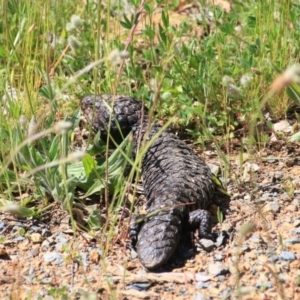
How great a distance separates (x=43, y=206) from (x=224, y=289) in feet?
4.22

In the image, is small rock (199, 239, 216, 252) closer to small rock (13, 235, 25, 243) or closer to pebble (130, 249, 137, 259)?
pebble (130, 249, 137, 259)

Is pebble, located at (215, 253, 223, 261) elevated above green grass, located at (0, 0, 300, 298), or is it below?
below

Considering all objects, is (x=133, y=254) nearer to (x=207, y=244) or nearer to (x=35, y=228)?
(x=207, y=244)

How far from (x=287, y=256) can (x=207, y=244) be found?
1.44ft

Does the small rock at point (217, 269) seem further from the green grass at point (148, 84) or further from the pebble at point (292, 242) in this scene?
the green grass at point (148, 84)

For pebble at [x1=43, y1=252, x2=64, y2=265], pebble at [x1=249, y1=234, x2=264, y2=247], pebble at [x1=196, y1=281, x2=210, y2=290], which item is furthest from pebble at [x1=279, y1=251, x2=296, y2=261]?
pebble at [x1=43, y1=252, x2=64, y2=265]

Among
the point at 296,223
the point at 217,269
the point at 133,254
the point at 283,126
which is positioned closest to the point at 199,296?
the point at 217,269

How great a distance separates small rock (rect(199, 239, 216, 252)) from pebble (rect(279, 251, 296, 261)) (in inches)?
14.9

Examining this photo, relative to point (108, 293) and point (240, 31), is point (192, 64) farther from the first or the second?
point (108, 293)

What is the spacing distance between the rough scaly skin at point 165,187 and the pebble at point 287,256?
1.41 ft

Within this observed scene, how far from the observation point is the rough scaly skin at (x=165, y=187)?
12.7 ft

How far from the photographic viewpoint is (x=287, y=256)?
3.82 meters

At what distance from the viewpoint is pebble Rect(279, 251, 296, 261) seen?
150 inches

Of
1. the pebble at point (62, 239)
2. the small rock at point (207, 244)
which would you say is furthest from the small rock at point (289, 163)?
the pebble at point (62, 239)
